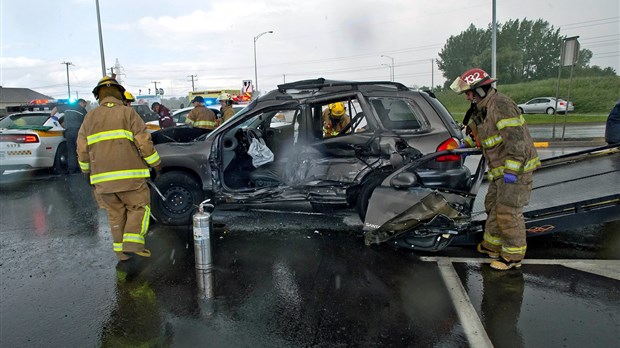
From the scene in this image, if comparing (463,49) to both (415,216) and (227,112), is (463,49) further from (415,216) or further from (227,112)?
(415,216)

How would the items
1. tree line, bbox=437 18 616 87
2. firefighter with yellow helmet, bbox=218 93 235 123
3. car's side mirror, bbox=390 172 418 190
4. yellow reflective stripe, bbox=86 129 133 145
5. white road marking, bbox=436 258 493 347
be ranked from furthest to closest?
tree line, bbox=437 18 616 87 → firefighter with yellow helmet, bbox=218 93 235 123 → car's side mirror, bbox=390 172 418 190 → yellow reflective stripe, bbox=86 129 133 145 → white road marking, bbox=436 258 493 347

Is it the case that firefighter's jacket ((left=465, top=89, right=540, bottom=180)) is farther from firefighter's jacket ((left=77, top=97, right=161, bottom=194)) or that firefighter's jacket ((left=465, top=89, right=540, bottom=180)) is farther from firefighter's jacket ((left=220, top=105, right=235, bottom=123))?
firefighter's jacket ((left=220, top=105, right=235, bottom=123))

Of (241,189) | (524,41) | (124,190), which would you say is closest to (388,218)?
(241,189)

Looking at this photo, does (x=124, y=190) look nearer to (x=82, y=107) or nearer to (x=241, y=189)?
(x=241, y=189)

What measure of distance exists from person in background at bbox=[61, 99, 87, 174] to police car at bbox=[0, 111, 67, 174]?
0.23m

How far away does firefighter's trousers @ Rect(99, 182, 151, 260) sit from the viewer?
447 centimetres

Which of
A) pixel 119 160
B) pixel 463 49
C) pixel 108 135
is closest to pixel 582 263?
pixel 119 160

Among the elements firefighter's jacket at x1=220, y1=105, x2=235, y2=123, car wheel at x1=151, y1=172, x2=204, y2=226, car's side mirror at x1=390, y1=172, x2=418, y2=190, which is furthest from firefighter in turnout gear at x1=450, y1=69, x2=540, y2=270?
firefighter's jacket at x1=220, y1=105, x2=235, y2=123

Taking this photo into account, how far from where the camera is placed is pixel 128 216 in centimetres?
453

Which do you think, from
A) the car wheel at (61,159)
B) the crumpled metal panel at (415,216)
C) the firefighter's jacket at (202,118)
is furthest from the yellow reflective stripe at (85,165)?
the car wheel at (61,159)

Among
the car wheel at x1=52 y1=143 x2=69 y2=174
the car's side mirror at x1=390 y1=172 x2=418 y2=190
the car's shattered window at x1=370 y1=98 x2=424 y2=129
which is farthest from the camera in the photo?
the car wheel at x1=52 y1=143 x2=69 y2=174

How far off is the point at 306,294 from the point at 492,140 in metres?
2.23

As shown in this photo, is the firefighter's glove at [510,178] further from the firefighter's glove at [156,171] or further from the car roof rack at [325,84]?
the firefighter's glove at [156,171]

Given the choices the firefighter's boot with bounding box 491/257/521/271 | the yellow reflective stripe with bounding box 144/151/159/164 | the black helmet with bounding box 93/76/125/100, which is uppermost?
the black helmet with bounding box 93/76/125/100
